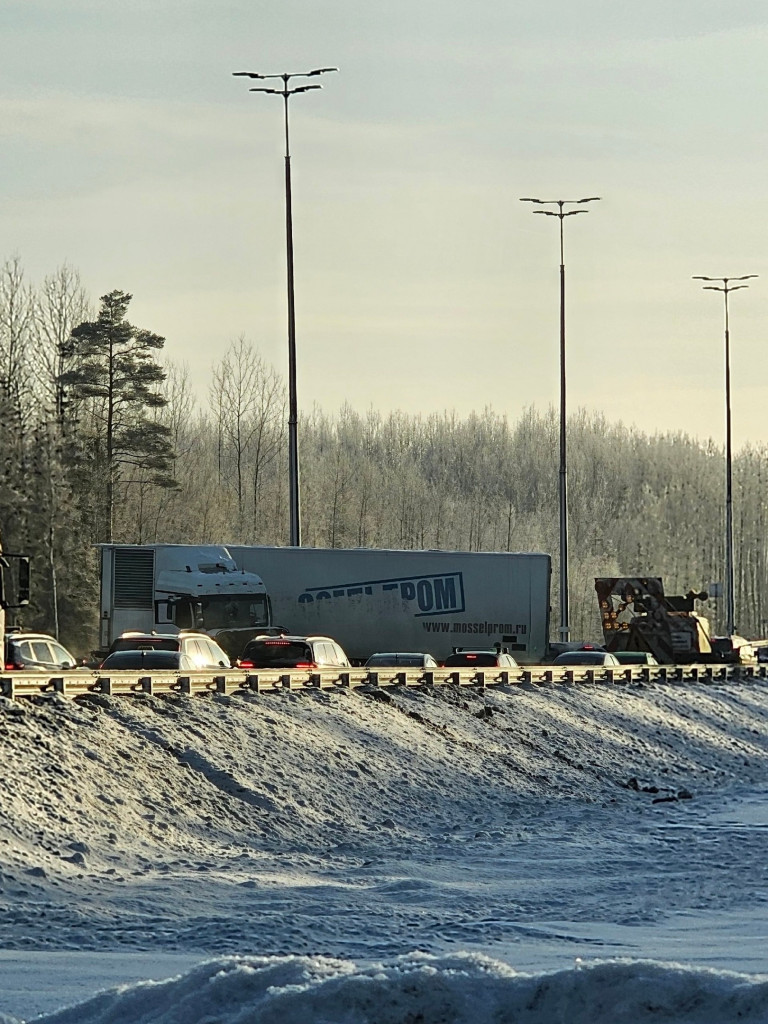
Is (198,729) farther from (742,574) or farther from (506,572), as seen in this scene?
(742,574)

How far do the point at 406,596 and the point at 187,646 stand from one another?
15.4m

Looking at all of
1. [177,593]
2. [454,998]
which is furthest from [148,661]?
[454,998]

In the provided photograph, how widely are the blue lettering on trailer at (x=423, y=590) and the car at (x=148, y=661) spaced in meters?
15.2

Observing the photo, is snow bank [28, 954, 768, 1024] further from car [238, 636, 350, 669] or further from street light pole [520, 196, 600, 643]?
street light pole [520, 196, 600, 643]

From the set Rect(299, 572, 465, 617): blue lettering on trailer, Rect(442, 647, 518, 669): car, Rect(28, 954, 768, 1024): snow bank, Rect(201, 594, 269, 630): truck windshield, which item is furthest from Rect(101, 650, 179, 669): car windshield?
Rect(28, 954, 768, 1024): snow bank

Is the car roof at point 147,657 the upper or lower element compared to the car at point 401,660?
upper

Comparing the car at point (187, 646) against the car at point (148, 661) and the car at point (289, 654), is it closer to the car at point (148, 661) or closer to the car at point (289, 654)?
the car at point (148, 661)

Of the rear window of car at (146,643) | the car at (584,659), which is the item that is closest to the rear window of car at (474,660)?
the car at (584,659)

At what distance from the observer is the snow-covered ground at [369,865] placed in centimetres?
991

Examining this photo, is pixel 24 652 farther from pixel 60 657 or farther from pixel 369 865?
pixel 369 865

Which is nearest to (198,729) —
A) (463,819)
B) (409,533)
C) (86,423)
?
(463,819)

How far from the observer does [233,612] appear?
4831 cm

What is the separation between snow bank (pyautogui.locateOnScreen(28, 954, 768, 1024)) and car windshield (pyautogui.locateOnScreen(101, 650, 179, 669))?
2493 cm

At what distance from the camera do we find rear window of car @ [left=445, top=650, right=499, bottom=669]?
46.2 m
